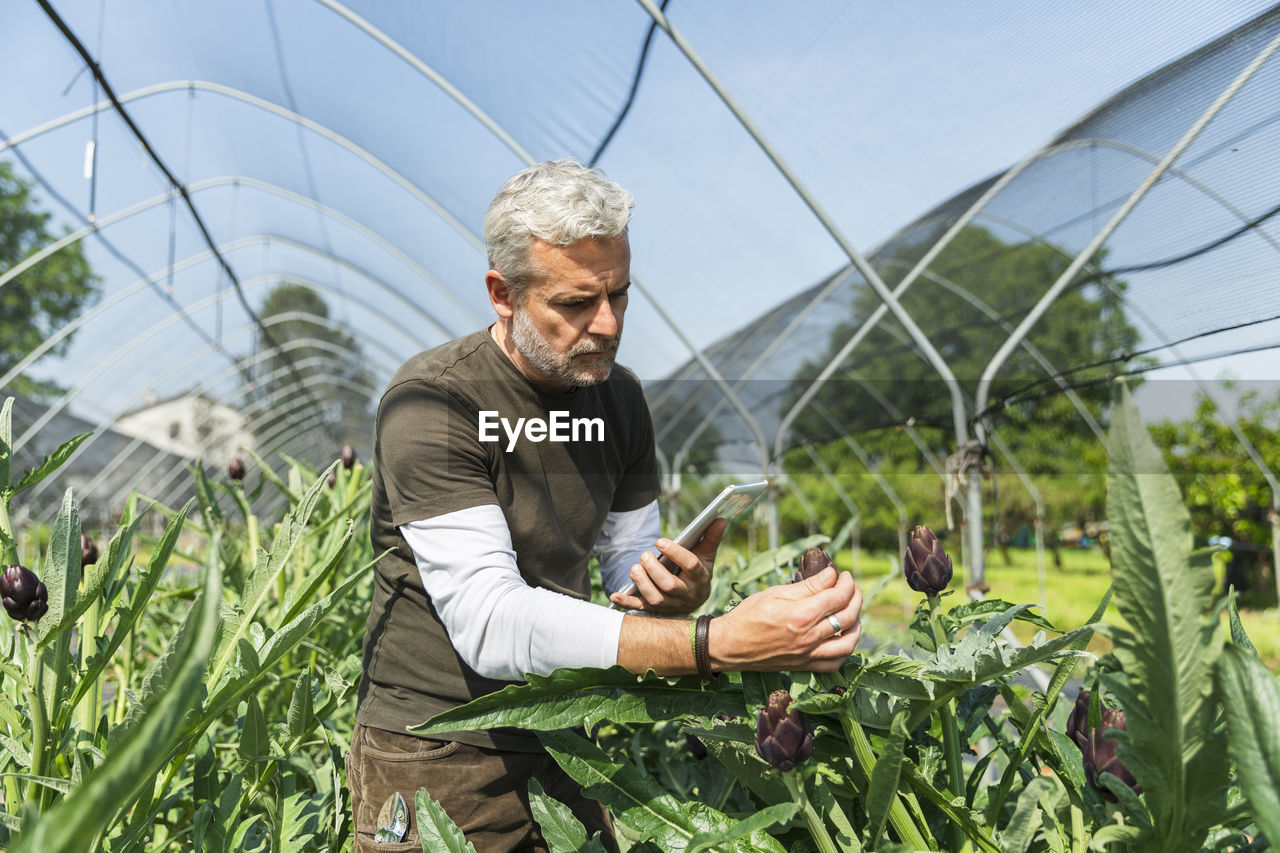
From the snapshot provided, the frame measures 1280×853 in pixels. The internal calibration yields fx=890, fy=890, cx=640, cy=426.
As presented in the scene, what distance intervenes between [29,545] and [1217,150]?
37.7ft

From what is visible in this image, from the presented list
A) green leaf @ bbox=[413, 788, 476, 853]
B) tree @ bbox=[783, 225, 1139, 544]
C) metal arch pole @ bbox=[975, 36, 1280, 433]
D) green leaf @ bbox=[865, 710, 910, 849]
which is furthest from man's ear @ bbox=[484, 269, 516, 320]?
tree @ bbox=[783, 225, 1139, 544]

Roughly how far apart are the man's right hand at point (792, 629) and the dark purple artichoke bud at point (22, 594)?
0.72m

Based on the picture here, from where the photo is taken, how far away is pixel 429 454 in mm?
1022

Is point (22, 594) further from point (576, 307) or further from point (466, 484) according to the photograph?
point (576, 307)

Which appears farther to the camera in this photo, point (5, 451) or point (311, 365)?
point (311, 365)

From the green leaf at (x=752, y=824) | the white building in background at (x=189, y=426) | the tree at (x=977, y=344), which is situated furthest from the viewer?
the white building in background at (x=189, y=426)

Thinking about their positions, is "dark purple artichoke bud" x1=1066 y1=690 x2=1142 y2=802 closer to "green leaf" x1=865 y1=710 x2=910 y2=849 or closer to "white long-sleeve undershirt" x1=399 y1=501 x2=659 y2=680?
"green leaf" x1=865 y1=710 x2=910 y2=849

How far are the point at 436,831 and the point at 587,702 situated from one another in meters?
0.17

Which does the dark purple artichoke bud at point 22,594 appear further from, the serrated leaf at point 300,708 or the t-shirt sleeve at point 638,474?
the t-shirt sleeve at point 638,474

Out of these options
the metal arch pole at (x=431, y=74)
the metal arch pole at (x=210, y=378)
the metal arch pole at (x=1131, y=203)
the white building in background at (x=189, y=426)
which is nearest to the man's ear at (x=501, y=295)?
the metal arch pole at (x=1131, y=203)

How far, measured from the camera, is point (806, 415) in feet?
21.9

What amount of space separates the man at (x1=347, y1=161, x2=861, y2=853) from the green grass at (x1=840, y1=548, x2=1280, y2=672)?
418 centimetres

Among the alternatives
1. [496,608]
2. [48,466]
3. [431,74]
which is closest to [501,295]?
[496,608]

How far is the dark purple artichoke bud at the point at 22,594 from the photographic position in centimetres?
93
